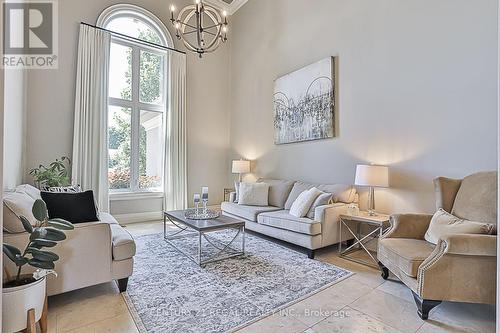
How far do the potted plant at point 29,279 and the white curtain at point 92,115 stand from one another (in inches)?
123

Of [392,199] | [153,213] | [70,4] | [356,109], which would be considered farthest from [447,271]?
[70,4]

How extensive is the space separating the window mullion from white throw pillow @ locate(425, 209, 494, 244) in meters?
4.78

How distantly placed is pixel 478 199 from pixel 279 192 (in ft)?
8.60

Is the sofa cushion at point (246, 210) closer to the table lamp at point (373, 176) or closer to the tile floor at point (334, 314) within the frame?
the table lamp at point (373, 176)

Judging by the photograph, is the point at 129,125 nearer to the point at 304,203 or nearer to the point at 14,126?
the point at 14,126

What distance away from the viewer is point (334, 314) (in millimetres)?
2045

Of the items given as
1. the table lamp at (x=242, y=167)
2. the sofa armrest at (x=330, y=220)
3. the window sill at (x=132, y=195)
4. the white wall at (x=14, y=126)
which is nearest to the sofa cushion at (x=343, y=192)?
the sofa armrest at (x=330, y=220)

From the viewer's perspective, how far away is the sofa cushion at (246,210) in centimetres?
403

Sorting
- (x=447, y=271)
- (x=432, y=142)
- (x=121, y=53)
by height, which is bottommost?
(x=447, y=271)

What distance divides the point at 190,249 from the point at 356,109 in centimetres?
296

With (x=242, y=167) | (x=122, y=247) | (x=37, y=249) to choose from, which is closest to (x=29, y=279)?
(x=37, y=249)

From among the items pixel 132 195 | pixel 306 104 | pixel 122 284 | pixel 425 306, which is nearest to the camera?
pixel 425 306

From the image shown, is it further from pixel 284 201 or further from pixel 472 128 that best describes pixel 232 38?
pixel 472 128

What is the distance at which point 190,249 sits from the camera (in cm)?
348
